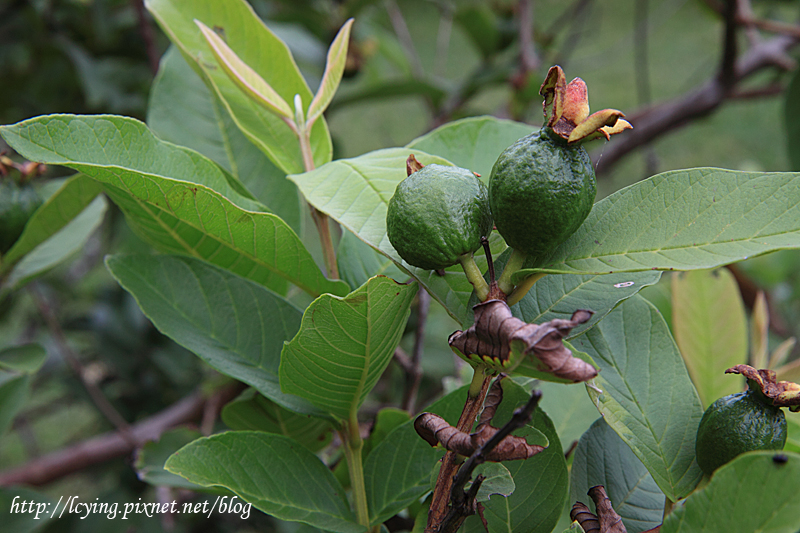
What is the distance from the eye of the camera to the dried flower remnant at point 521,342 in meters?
0.36

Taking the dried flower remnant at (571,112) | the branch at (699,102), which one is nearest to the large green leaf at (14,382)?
the dried flower remnant at (571,112)

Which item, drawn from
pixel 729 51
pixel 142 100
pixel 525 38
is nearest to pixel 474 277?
pixel 729 51

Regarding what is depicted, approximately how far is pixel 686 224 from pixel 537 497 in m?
0.26

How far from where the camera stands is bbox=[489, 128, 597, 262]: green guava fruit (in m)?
0.40

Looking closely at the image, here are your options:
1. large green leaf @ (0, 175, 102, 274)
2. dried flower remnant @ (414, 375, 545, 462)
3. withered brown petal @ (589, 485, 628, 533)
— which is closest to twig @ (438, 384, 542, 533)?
dried flower remnant @ (414, 375, 545, 462)

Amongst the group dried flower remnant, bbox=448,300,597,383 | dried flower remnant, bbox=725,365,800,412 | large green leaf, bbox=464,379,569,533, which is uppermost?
dried flower remnant, bbox=448,300,597,383

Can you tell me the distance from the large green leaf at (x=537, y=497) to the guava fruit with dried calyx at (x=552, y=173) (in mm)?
176

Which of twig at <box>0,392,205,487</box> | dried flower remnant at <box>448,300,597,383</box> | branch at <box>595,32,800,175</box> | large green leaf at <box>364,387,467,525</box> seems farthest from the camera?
branch at <box>595,32,800,175</box>

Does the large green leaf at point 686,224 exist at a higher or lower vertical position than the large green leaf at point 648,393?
higher

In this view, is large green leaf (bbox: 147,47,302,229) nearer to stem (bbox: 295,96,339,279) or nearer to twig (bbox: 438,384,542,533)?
stem (bbox: 295,96,339,279)

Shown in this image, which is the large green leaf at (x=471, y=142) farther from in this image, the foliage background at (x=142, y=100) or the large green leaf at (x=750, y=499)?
the foliage background at (x=142, y=100)

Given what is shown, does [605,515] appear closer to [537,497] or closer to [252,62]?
[537,497]

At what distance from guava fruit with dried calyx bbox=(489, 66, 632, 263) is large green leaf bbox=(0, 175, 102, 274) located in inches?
21.9

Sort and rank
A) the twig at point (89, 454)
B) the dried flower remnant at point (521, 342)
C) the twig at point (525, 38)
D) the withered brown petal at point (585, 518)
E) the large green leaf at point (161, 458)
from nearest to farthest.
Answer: the dried flower remnant at point (521, 342)
the withered brown petal at point (585, 518)
the large green leaf at point (161, 458)
the twig at point (89, 454)
the twig at point (525, 38)
